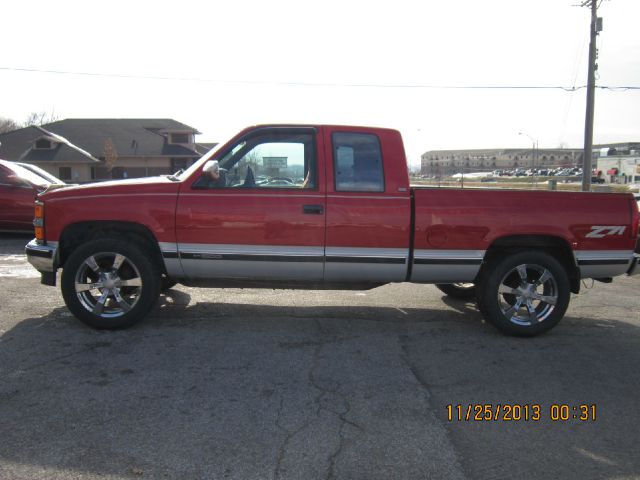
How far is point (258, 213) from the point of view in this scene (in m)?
4.87

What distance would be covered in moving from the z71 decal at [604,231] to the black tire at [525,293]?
41cm

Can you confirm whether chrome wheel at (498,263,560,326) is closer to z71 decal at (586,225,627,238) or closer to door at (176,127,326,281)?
z71 decal at (586,225,627,238)

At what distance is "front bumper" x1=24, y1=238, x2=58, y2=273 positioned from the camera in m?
4.98

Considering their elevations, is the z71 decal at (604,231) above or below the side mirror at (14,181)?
below

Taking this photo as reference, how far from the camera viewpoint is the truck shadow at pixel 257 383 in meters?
2.93

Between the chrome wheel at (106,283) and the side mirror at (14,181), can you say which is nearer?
the chrome wheel at (106,283)

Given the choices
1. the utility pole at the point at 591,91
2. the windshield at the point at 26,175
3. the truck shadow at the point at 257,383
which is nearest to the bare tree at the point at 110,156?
the windshield at the point at 26,175

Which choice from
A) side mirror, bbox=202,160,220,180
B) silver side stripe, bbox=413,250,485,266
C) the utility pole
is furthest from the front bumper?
the utility pole

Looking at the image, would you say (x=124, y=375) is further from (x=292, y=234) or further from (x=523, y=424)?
(x=523, y=424)

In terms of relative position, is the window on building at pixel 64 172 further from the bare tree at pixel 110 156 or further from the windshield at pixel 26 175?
the windshield at pixel 26 175

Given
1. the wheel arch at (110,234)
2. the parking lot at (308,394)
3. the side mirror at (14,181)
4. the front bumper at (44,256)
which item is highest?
the side mirror at (14,181)

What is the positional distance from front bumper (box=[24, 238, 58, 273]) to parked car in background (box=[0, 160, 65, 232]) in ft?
18.5

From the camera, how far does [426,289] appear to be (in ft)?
23.7

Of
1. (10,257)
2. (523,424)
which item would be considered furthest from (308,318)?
(10,257)
